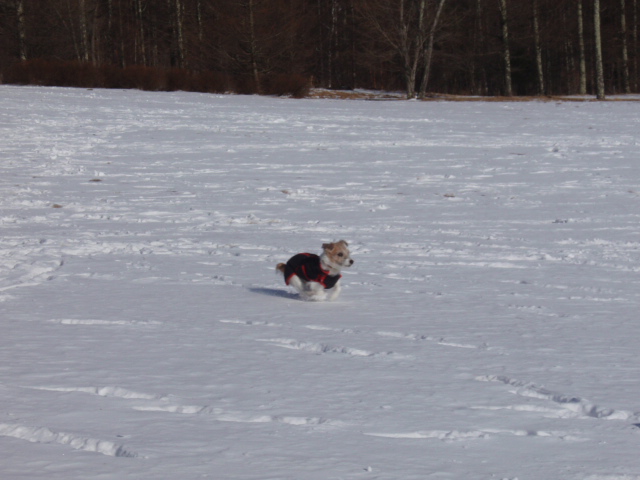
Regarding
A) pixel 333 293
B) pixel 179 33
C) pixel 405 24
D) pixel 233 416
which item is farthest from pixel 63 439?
pixel 179 33

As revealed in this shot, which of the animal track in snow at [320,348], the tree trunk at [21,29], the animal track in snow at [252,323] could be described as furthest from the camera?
the tree trunk at [21,29]

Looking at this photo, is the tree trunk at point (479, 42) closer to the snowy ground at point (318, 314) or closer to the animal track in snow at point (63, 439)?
the snowy ground at point (318, 314)

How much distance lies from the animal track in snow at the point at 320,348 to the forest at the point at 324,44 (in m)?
26.8

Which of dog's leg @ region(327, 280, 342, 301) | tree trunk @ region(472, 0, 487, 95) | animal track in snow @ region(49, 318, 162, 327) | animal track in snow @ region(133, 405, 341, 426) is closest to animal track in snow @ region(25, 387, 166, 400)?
animal track in snow @ region(133, 405, 341, 426)

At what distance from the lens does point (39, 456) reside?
3.63 metres

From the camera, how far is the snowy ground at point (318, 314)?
3865 mm

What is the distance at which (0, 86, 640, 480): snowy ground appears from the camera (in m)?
3.87

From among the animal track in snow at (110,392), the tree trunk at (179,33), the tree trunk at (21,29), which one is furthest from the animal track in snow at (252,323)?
the tree trunk at (21,29)

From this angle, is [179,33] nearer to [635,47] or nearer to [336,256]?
[635,47]

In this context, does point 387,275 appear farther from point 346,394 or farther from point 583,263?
point 346,394

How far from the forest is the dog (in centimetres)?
2498

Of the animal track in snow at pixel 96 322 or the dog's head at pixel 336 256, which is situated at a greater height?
the dog's head at pixel 336 256

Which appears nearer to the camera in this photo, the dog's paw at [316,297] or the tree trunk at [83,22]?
the dog's paw at [316,297]

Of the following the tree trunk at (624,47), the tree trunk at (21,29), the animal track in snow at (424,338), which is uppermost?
the tree trunk at (21,29)
